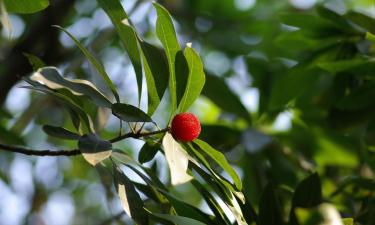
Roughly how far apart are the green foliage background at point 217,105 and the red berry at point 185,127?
0.03 m

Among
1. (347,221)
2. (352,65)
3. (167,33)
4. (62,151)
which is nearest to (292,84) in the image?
(352,65)

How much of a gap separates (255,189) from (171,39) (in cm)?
87

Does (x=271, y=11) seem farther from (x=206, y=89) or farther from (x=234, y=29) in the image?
(x=206, y=89)

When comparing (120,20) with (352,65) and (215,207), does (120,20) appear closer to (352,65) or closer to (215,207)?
(215,207)

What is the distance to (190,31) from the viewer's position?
2398mm

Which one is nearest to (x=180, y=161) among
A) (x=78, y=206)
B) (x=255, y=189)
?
(x=255, y=189)

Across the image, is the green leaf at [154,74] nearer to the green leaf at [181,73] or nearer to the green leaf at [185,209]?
the green leaf at [181,73]

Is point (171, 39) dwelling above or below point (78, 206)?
above

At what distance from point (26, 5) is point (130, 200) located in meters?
0.35

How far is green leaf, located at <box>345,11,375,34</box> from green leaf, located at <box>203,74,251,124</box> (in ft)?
1.24

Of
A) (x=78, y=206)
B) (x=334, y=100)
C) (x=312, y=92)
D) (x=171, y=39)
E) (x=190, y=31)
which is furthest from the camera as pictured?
(x=78, y=206)

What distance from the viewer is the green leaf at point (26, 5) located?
0.99 metres

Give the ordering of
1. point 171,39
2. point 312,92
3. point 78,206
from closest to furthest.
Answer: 1. point 171,39
2. point 312,92
3. point 78,206

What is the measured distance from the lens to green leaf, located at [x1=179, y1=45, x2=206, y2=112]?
0.97 meters
